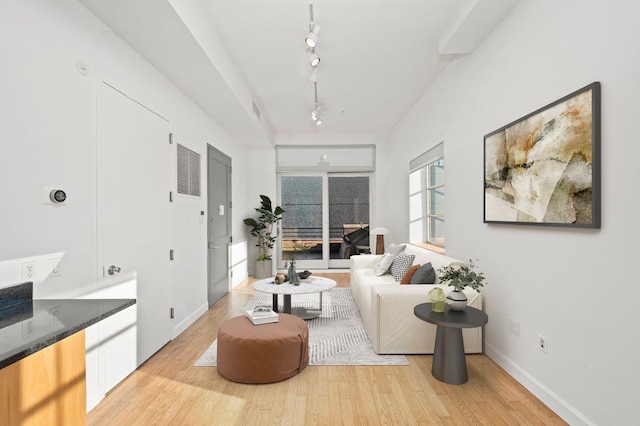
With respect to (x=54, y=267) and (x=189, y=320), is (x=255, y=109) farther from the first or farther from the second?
(x=54, y=267)

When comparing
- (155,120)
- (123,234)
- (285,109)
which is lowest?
(123,234)

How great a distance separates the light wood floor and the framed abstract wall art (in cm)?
115

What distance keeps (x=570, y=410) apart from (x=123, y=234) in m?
3.07

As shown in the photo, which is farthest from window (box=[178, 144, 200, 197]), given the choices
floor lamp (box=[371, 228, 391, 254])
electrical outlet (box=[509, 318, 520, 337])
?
electrical outlet (box=[509, 318, 520, 337])

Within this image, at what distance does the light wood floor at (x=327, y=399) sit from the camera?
2.11m

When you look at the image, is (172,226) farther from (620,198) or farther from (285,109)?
(620,198)

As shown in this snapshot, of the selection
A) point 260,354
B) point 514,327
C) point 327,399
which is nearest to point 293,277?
A: point 260,354

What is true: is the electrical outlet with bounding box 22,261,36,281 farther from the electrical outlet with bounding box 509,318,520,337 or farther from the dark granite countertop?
the electrical outlet with bounding box 509,318,520,337

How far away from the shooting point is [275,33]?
3.18 metres

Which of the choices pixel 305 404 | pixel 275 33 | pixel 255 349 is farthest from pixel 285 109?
pixel 305 404

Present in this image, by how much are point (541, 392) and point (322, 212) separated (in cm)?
529

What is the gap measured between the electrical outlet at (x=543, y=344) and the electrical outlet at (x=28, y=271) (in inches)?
116

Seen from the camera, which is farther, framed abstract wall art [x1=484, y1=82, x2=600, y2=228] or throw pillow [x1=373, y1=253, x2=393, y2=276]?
throw pillow [x1=373, y1=253, x2=393, y2=276]

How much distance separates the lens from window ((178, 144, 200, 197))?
375cm
